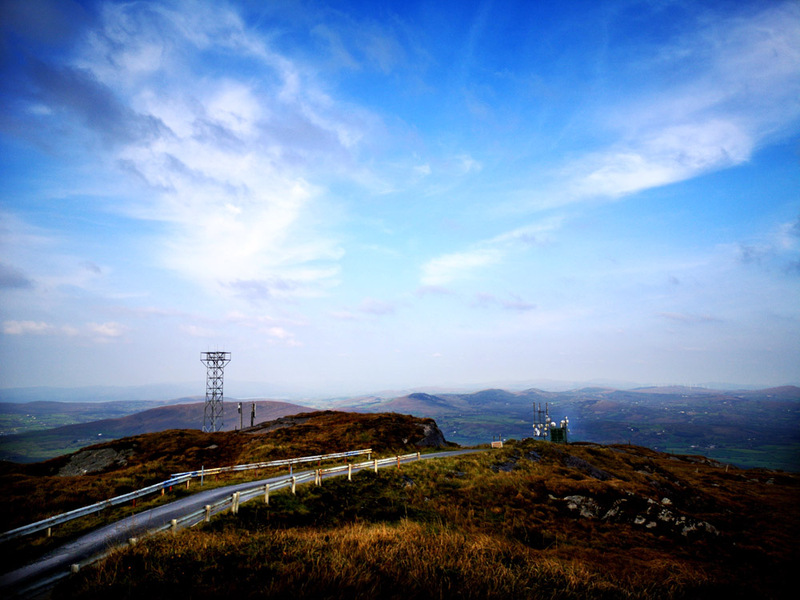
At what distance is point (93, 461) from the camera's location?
39938 millimetres

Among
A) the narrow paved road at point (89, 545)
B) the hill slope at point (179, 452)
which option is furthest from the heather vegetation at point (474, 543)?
the hill slope at point (179, 452)

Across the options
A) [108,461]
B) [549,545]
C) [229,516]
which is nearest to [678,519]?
[549,545]

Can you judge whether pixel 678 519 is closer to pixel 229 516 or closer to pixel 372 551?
pixel 372 551

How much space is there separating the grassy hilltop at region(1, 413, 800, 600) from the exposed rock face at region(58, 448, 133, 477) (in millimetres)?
1135

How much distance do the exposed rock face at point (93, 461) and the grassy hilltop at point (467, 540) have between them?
1135mm

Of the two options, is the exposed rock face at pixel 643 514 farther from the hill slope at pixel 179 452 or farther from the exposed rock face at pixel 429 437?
the exposed rock face at pixel 429 437

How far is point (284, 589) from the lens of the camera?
813 cm

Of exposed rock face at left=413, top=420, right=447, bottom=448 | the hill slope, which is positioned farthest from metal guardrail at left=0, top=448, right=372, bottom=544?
exposed rock face at left=413, top=420, right=447, bottom=448

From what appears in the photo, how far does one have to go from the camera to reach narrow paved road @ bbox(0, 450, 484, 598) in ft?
32.8

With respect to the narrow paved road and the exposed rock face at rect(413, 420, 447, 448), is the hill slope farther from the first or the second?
the narrow paved road

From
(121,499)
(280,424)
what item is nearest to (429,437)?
(280,424)

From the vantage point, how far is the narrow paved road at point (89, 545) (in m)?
9.98

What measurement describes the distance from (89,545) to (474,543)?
12994 millimetres

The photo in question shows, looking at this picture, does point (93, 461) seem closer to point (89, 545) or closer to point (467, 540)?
A: point (89, 545)
